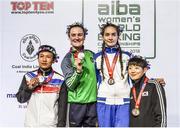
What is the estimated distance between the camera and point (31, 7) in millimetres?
2775

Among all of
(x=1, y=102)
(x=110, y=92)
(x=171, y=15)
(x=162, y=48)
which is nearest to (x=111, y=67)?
(x=110, y=92)

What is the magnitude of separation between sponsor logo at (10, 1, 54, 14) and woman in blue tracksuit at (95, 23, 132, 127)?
1.44 ft

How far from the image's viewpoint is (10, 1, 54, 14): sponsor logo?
9.05ft

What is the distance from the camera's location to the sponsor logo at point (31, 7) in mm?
2760

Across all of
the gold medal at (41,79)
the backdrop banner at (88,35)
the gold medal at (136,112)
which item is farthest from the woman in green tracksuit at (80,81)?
the gold medal at (136,112)

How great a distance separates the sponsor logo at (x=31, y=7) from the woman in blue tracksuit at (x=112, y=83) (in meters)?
0.44

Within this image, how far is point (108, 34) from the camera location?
2750mm

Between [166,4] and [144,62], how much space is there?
445 millimetres

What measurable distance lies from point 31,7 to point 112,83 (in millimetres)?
822

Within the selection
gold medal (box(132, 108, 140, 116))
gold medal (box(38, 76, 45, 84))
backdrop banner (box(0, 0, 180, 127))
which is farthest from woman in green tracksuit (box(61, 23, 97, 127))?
gold medal (box(132, 108, 140, 116))

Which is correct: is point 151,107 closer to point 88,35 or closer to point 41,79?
point 88,35

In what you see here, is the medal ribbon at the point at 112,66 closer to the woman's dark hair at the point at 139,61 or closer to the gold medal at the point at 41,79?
the woman's dark hair at the point at 139,61

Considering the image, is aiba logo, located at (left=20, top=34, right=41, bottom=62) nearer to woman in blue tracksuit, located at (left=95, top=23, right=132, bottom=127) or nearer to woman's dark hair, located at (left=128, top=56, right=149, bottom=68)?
woman in blue tracksuit, located at (left=95, top=23, right=132, bottom=127)

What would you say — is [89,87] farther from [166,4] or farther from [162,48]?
[166,4]
